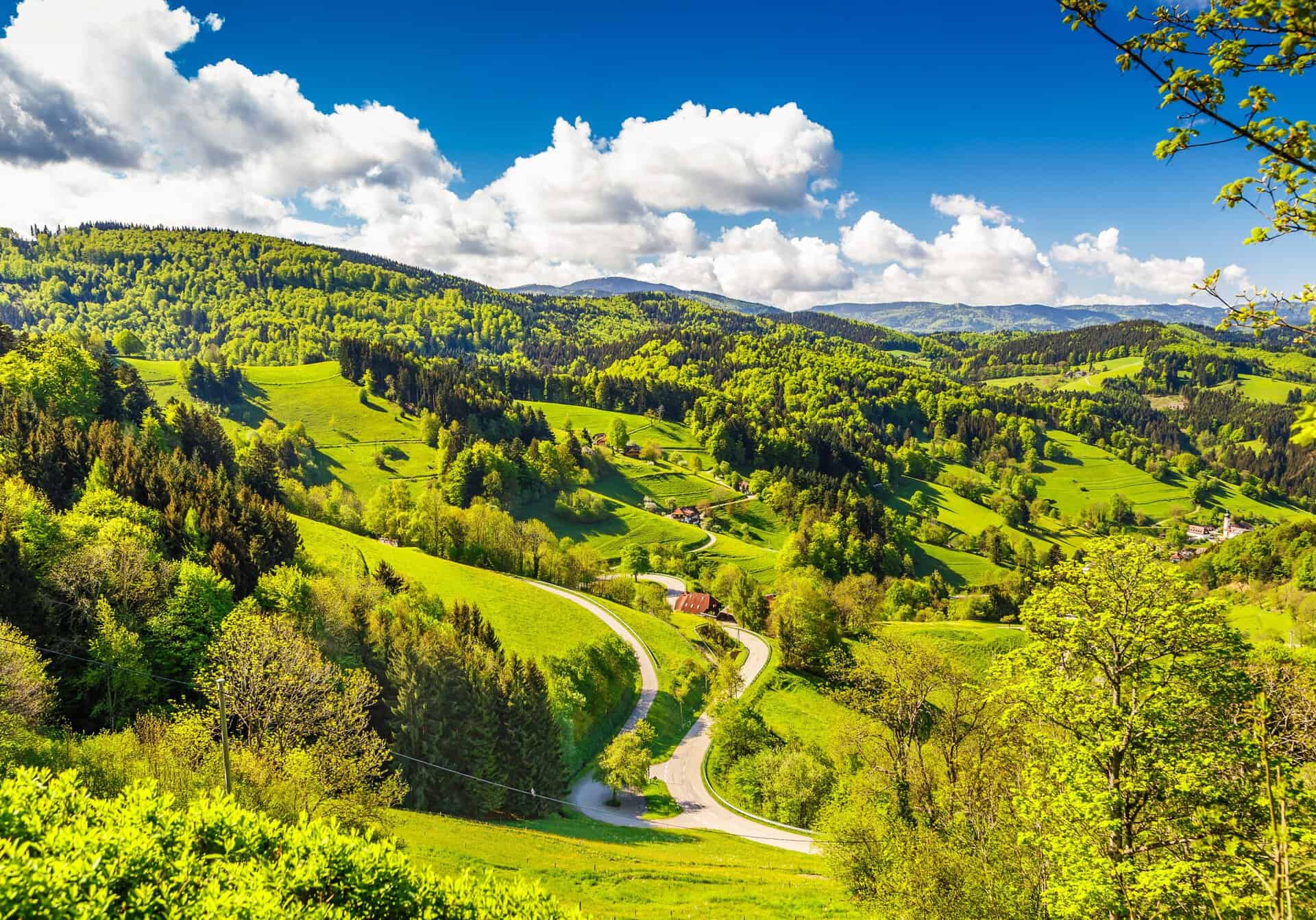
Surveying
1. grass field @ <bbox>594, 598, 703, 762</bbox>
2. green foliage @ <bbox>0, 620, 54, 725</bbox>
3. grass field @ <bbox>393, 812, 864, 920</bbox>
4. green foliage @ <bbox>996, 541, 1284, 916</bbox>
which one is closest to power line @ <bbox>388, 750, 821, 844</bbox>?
grass field @ <bbox>393, 812, 864, 920</bbox>

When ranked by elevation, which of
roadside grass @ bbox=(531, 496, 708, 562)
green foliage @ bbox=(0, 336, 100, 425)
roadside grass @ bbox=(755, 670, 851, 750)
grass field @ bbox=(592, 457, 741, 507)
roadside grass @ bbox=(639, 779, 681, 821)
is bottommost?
roadside grass @ bbox=(639, 779, 681, 821)

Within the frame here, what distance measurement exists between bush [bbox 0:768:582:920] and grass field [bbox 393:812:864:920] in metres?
10.4

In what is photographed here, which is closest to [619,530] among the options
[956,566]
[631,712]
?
[631,712]

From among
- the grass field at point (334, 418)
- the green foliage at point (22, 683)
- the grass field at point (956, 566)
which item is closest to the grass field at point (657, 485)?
the grass field at point (334, 418)

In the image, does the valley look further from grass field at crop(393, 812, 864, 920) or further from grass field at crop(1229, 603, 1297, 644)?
grass field at crop(1229, 603, 1297, 644)

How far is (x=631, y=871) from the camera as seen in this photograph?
100ft

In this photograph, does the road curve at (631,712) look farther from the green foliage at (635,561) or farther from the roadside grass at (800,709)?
the green foliage at (635,561)

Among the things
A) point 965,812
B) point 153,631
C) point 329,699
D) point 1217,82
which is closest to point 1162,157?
point 1217,82

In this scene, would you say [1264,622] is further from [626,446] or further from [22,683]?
[626,446]

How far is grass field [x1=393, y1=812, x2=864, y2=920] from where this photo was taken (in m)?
26.6

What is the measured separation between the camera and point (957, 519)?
18075 cm

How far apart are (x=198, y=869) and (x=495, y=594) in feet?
208

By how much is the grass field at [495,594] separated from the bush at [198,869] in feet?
168

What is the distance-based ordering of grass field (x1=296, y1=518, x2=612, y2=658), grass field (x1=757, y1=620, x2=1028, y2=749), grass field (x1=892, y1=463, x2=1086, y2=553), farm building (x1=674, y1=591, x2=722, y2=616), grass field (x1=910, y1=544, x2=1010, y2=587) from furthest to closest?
grass field (x1=892, y1=463, x2=1086, y2=553) < grass field (x1=910, y1=544, x2=1010, y2=587) < farm building (x1=674, y1=591, x2=722, y2=616) < grass field (x1=296, y1=518, x2=612, y2=658) < grass field (x1=757, y1=620, x2=1028, y2=749)
